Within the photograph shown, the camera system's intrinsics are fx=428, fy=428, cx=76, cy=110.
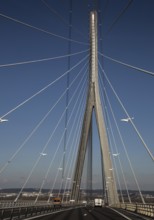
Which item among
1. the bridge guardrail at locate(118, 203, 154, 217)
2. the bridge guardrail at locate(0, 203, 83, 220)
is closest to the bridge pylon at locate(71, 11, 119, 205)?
the bridge guardrail at locate(118, 203, 154, 217)

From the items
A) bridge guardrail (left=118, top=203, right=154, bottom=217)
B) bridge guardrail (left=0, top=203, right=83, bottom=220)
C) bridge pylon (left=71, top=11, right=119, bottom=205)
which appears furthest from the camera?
bridge pylon (left=71, top=11, right=119, bottom=205)

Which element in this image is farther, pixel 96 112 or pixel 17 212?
pixel 96 112

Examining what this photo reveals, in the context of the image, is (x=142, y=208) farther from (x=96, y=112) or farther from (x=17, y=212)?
(x=96, y=112)

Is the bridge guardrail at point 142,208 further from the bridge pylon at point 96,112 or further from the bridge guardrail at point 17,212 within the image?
the bridge guardrail at point 17,212

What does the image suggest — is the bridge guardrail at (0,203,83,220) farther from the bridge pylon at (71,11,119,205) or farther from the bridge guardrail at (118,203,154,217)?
the bridge pylon at (71,11,119,205)

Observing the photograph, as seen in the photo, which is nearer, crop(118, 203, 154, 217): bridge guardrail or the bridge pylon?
crop(118, 203, 154, 217): bridge guardrail

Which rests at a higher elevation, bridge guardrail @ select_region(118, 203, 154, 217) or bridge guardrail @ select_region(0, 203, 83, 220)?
bridge guardrail @ select_region(118, 203, 154, 217)

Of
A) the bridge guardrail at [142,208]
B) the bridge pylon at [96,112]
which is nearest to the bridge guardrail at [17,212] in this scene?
the bridge guardrail at [142,208]

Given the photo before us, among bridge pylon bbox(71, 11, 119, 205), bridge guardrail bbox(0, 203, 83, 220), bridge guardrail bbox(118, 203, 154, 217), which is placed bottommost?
bridge guardrail bbox(0, 203, 83, 220)

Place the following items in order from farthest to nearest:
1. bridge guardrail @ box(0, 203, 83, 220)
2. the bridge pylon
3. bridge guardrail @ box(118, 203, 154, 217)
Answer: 1. the bridge pylon
2. bridge guardrail @ box(118, 203, 154, 217)
3. bridge guardrail @ box(0, 203, 83, 220)

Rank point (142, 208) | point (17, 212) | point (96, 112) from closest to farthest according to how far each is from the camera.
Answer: point (17, 212), point (142, 208), point (96, 112)

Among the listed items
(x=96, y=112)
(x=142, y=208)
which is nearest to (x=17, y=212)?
(x=142, y=208)

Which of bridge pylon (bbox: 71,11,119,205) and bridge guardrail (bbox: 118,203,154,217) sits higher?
bridge pylon (bbox: 71,11,119,205)

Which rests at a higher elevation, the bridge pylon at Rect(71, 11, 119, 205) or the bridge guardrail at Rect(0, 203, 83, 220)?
the bridge pylon at Rect(71, 11, 119, 205)
